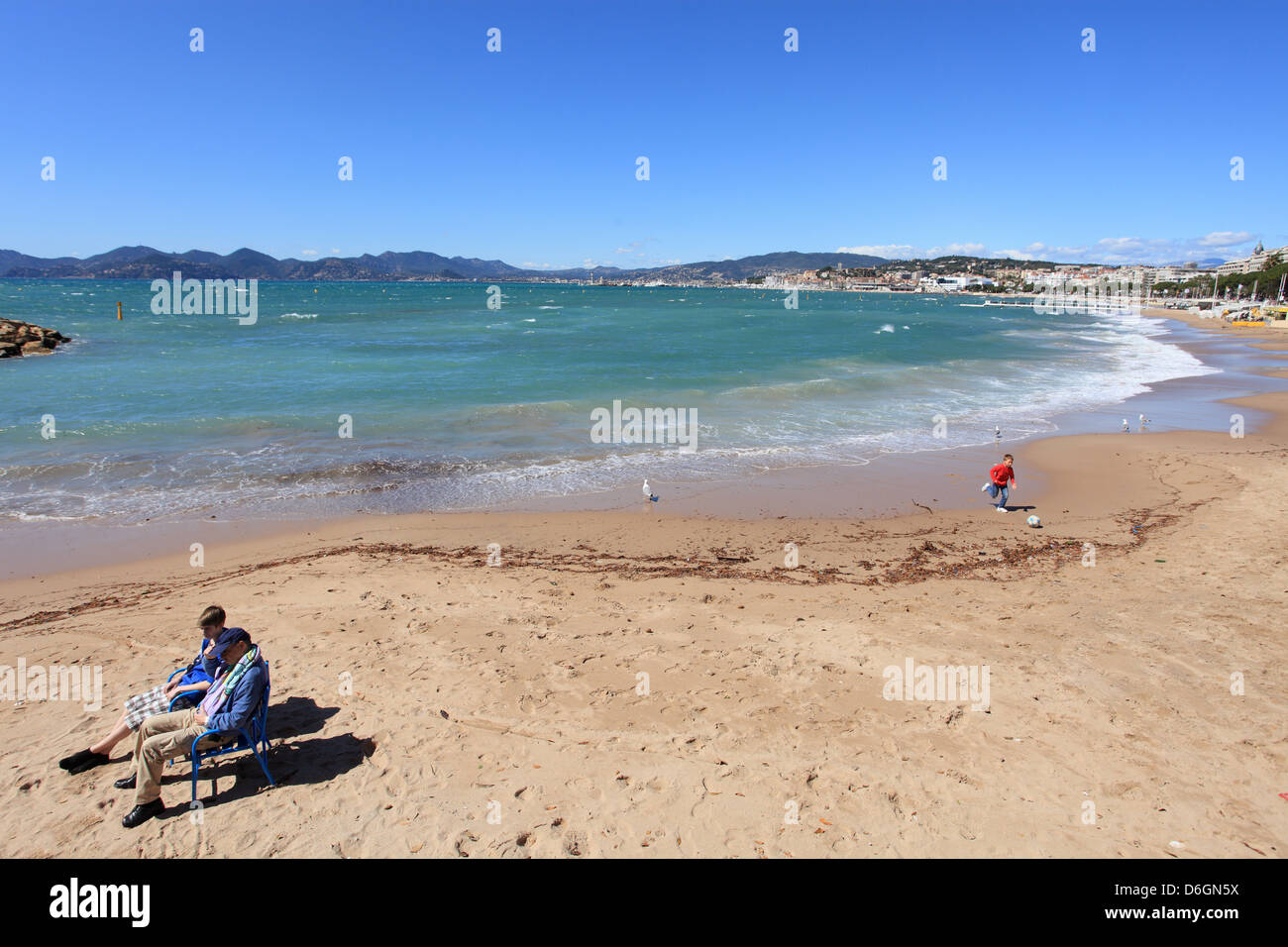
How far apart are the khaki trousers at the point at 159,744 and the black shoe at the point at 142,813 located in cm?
3

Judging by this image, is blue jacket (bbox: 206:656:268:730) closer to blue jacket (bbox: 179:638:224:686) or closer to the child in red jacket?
blue jacket (bbox: 179:638:224:686)

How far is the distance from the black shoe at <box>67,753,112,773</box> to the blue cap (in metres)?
1.09

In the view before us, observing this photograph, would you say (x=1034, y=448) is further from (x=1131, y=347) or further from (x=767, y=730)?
(x=1131, y=347)

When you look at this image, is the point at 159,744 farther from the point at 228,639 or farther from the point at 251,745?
the point at 228,639

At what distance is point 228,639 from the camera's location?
5371mm

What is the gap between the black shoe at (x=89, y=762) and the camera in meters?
5.18

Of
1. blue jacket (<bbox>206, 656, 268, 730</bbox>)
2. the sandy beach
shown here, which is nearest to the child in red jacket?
the sandy beach

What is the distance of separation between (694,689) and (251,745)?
146 inches

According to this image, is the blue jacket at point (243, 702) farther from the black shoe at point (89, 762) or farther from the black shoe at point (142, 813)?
the black shoe at point (89, 762)

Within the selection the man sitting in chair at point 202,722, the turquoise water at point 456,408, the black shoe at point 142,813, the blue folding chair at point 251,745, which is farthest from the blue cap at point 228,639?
the turquoise water at point 456,408

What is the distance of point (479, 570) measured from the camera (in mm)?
A: 9859

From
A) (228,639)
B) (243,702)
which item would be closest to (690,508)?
(228,639)

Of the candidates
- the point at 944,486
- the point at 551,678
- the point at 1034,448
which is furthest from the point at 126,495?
the point at 1034,448
